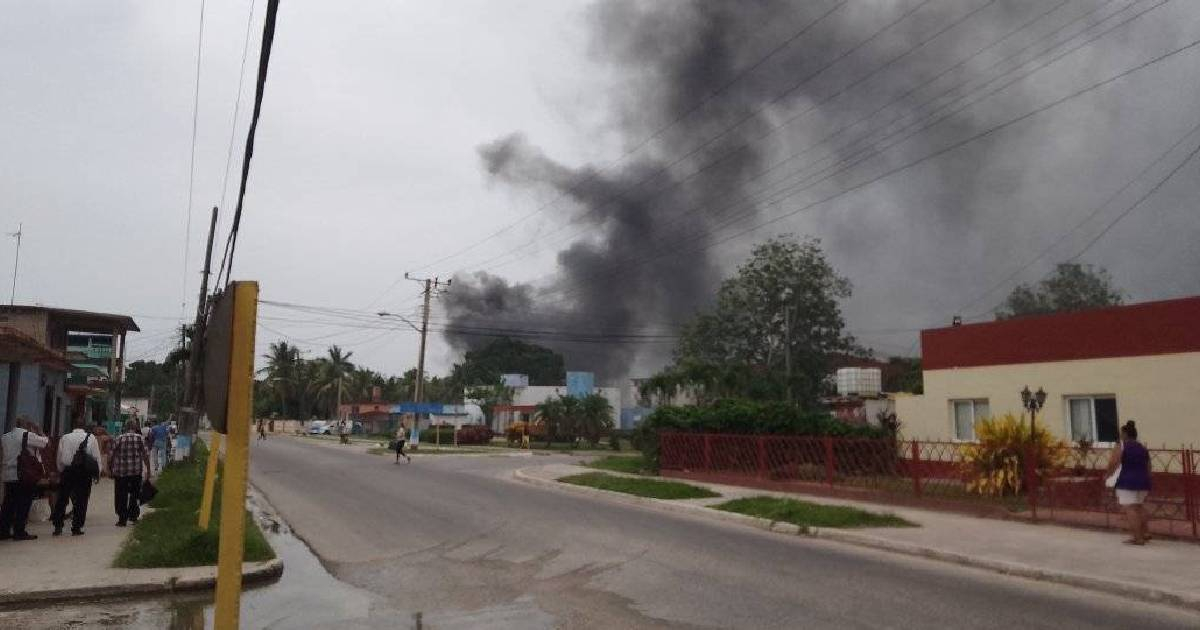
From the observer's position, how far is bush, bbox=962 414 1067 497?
14.7 meters

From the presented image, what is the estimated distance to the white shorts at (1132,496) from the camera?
10.9 m

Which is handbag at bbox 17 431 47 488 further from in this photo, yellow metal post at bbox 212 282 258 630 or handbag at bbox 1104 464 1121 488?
handbag at bbox 1104 464 1121 488

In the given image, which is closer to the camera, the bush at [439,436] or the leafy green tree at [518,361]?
the bush at [439,436]

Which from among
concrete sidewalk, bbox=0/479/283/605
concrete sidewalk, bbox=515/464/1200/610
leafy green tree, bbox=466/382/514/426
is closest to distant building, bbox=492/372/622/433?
leafy green tree, bbox=466/382/514/426

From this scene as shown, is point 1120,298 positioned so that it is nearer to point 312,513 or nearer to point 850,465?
point 850,465

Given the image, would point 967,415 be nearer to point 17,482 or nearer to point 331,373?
point 17,482

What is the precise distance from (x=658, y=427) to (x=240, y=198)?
16.2 m

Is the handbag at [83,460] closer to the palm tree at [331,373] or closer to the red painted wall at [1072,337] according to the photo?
the red painted wall at [1072,337]

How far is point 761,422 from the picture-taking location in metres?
22.5

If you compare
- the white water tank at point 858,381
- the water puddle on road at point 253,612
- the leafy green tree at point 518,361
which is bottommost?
the water puddle on road at point 253,612

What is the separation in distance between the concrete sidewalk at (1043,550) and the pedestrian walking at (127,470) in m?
9.22

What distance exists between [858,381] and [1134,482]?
86.8 ft

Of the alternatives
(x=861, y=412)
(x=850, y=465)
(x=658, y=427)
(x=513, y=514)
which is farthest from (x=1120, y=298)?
(x=513, y=514)

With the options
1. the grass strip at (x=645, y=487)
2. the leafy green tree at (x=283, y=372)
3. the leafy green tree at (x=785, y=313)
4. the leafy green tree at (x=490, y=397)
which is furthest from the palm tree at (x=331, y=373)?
the grass strip at (x=645, y=487)
